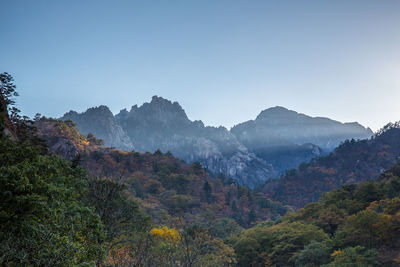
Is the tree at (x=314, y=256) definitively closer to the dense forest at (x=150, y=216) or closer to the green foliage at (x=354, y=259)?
the dense forest at (x=150, y=216)

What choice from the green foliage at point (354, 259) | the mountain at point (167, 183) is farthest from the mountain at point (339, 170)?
the green foliage at point (354, 259)

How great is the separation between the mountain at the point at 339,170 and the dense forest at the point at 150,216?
2886cm

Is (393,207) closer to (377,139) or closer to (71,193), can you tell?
(71,193)

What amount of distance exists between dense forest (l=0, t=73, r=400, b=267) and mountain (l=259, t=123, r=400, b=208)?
28858mm

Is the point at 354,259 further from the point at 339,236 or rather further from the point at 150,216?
the point at 150,216

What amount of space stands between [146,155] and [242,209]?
39587 millimetres

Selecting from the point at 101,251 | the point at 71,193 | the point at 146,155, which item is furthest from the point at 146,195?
the point at 101,251

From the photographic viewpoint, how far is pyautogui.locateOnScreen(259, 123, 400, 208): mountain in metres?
115

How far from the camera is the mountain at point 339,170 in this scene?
115000 millimetres

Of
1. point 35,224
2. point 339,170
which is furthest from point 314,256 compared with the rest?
point 339,170

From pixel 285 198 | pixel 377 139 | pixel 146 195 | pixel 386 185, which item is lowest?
pixel 285 198

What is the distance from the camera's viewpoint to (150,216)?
120 feet

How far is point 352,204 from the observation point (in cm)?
4331

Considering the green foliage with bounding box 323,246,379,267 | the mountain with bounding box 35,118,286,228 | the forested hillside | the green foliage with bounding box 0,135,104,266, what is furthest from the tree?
the mountain with bounding box 35,118,286,228
